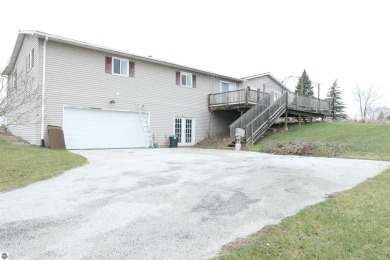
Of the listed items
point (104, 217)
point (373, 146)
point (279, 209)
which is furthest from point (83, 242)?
point (373, 146)

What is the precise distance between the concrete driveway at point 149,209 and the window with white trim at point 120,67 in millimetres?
9216

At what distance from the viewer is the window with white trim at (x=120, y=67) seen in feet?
52.1

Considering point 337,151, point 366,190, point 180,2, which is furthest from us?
point 180,2

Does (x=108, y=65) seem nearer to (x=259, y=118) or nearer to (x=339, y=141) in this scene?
(x=259, y=118)

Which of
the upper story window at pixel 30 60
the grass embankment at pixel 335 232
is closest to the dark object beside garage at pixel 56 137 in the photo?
the upper story window at pixel 30 60

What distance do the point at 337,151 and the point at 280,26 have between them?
38.7 feet

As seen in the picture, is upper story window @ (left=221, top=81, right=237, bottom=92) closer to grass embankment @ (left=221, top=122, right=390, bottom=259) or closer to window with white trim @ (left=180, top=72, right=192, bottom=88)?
window with white trim @ (left=180, top=72, right=192, bottom=88)

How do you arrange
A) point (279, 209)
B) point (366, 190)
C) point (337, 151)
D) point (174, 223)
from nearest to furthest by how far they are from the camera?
point (174, 223)
point (279, 209)
point (366, 190)
point (337, 151)

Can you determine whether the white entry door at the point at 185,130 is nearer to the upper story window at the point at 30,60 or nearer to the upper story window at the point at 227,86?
the upper story window at the point at 227,86

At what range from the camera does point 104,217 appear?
4.12 meters

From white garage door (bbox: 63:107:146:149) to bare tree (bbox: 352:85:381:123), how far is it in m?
41.8

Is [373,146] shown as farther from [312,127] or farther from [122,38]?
[122,38]

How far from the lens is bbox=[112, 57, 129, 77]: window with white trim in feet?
52.1

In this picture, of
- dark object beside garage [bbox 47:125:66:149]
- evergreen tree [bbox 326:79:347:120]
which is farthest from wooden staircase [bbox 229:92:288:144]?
evergreen tree [bbox 326:79:347:120]
